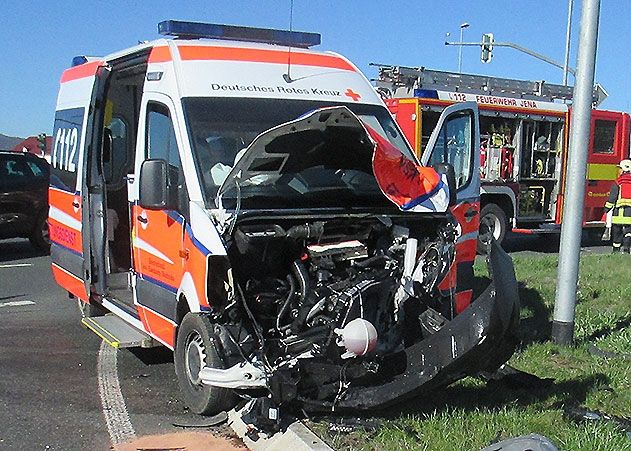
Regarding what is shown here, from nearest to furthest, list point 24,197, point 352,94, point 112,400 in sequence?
point 112,400 < point 352,94 < point 24,197

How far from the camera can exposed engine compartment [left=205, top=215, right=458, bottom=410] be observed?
471 centimetres

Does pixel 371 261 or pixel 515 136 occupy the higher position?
pixel 515 136

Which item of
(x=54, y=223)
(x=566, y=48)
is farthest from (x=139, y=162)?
(x=566, y=48)

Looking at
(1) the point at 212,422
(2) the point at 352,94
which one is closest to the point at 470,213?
(2) the point at 352,94

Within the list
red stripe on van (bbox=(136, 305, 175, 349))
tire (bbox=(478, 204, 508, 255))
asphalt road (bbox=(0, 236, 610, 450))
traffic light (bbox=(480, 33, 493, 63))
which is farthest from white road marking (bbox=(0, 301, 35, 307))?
traffic light (bbox=(480, 33, 493, 63))

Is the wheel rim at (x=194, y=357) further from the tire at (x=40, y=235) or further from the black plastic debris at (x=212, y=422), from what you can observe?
the tire at (x=40, y=235)

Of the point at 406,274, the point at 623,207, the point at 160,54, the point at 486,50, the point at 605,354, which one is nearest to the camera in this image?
the point at 406,274

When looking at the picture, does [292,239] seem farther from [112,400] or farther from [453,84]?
[453,84]

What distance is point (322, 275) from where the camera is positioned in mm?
5172

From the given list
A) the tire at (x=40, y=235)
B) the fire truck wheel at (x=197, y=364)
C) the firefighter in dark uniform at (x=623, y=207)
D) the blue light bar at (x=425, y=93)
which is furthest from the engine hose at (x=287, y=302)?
the tire at (x=40, y=235)

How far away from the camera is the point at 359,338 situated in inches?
183

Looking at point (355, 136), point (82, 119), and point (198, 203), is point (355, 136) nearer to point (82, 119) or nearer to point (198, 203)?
point (198, 203)

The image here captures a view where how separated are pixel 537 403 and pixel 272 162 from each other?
238 centimetres

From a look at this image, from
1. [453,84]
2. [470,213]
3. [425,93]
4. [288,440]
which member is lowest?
[288,440]
